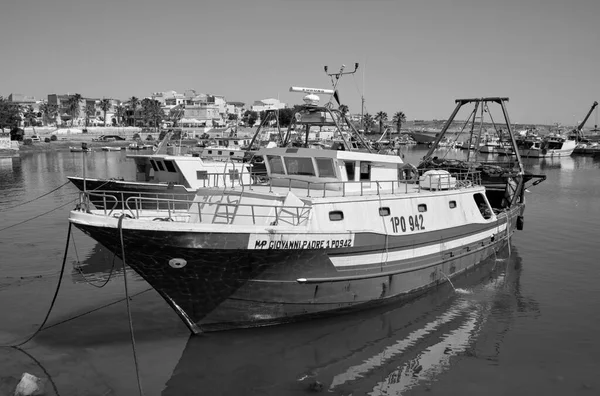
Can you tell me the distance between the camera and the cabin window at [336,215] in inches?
523

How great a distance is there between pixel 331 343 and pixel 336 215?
3.49 metres

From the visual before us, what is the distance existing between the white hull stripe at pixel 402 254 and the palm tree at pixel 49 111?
133777mm

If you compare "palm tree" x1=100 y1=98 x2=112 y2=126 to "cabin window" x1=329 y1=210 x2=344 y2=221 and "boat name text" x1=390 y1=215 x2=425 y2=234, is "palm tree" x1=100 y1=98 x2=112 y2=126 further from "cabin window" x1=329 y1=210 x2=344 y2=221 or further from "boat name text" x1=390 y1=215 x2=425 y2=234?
"cabin window" x1=329 y1=210 x2=344 y2=221

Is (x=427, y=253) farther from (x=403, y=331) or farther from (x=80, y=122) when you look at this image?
(x=80, y=122)

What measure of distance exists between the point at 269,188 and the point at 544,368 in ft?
29.5

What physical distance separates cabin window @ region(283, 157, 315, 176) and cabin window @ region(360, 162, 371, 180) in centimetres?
175

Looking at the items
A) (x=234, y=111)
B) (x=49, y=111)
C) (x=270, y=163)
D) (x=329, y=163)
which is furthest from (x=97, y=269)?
(x=234, y=111)

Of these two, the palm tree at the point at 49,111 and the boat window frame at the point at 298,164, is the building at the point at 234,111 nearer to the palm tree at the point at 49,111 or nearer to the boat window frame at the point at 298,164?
the palm tree at the point at 49,111

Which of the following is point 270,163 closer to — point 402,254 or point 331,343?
point 402,254

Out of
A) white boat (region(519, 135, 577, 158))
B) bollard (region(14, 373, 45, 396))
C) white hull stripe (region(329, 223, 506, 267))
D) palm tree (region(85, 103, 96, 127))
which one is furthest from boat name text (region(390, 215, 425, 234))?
palm tree (region(85, 103, 96, 127))

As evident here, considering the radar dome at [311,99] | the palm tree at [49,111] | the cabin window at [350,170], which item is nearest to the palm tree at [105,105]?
the palm tree at [49,111]

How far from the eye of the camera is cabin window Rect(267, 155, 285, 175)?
15477mm

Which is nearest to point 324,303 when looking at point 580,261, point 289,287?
point 289,287

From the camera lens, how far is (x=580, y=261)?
20.7 meters
